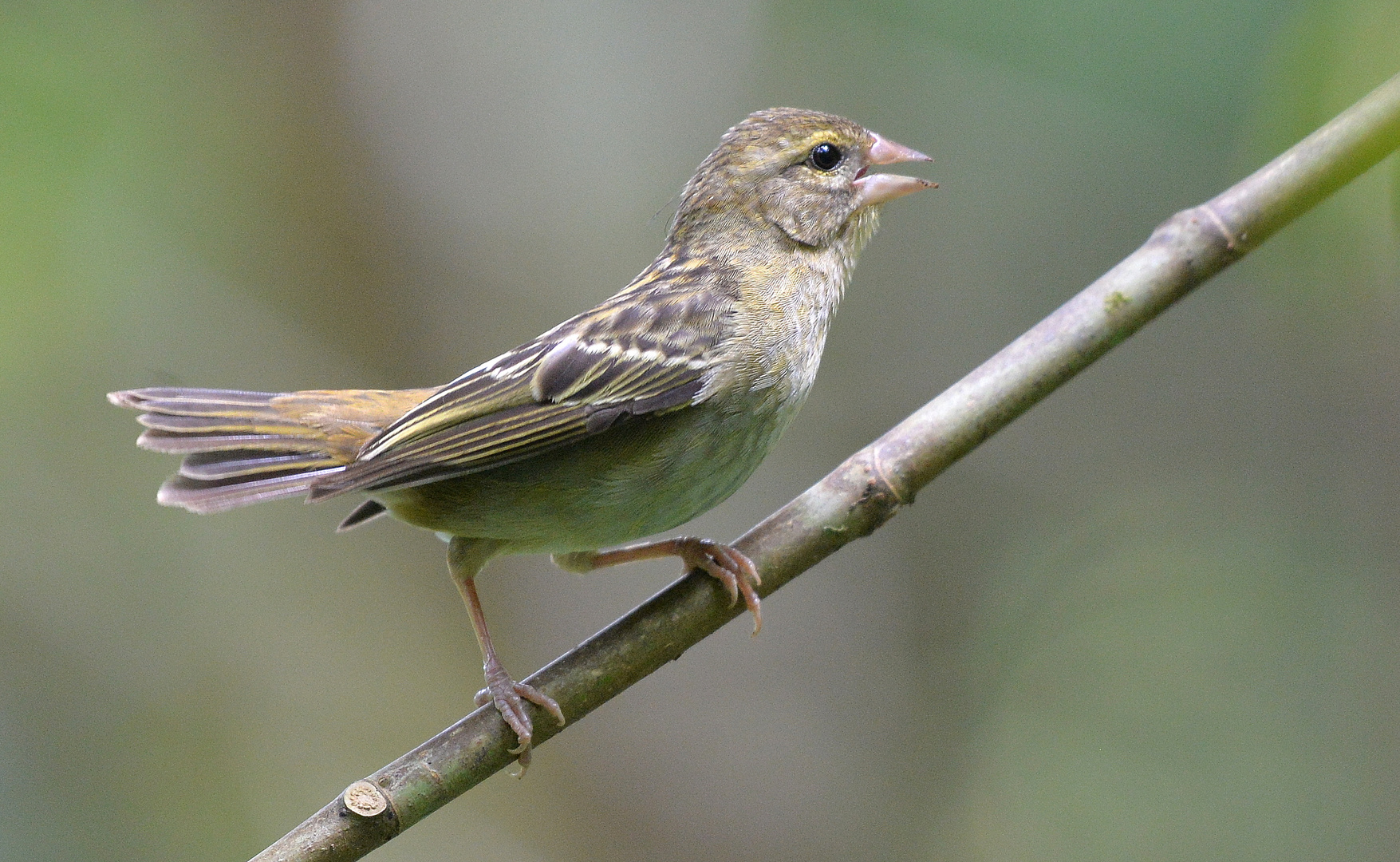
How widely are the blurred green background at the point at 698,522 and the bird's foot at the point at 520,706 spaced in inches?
134

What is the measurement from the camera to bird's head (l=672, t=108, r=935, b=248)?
4137 mm

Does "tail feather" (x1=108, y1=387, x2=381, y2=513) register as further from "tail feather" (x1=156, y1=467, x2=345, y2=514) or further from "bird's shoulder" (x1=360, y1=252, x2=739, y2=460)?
"bird's shoulder" (x1=360, y1=252, x2=739, y2=460)

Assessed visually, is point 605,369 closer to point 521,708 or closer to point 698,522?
point 521,708

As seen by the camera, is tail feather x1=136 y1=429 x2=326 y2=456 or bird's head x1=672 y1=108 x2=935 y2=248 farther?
bird's head x1=672 y1=108 x2=935 y2=248

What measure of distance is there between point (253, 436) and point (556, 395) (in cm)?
118

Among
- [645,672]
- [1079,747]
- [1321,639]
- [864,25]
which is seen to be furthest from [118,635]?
[1321,639]

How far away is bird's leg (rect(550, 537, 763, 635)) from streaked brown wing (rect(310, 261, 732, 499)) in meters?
0.48

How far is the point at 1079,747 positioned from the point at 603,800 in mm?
2780

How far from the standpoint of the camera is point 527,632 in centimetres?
680

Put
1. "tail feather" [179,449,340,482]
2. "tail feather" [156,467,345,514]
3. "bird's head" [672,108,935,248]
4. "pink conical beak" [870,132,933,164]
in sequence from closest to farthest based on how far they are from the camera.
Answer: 1. "tail feather" [156,467,345,514]
2. "tail feather" [179,449,340,482]
3. "bird's head" [672,108,935,248]
4. "pink conical beak" [870,132,933,164]

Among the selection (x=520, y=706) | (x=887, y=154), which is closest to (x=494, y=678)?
(x=520, y=706)

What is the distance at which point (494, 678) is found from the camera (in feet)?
11.1

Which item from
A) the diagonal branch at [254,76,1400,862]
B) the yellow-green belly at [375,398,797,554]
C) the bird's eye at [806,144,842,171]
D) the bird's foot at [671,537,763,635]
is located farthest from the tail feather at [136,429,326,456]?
the bird's eye at [806,144,842,171]

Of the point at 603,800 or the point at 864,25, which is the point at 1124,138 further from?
the point at 603,800
